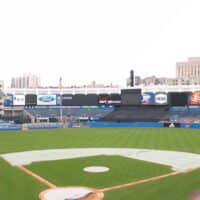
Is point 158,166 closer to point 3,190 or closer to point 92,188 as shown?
point 92,188

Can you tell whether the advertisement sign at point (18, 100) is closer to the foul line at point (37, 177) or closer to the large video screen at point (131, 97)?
the large video screen at point (131, 97)

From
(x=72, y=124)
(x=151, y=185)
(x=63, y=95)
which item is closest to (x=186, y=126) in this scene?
(x=72, y=124)

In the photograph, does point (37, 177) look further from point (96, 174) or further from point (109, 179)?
point (109, 179)

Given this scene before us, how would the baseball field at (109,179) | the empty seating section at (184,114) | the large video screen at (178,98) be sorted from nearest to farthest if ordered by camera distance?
1. the baseball field at (109,179)
2. the empty seating section at (184,114)
3. the large video screen at (178,98)

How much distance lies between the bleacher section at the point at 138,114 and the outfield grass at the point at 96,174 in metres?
50.5

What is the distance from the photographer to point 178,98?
7312 centimetres

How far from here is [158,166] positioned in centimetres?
1909

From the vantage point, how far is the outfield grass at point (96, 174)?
15.1m

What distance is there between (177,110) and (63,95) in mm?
29180

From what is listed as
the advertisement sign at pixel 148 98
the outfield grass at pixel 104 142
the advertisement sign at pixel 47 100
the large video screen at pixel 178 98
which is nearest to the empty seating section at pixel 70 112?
the advertisement sign at pixel 47 100

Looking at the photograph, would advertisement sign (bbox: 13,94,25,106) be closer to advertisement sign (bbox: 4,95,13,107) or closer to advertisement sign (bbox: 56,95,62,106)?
advertisement sign (bbox: 4,95,13,107)

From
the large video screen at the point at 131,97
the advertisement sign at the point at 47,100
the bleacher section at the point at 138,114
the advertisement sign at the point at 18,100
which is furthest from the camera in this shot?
the advertisement sign at the point at 18,100

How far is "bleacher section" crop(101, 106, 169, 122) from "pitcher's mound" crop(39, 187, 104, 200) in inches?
2290

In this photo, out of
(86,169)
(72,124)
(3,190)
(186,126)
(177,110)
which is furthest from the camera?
(177,110)
